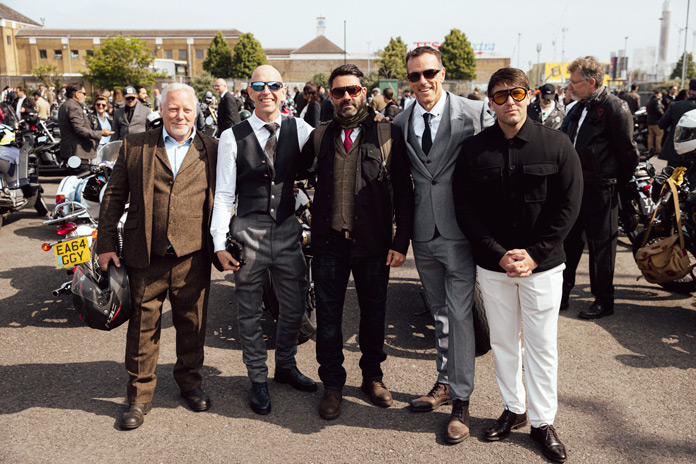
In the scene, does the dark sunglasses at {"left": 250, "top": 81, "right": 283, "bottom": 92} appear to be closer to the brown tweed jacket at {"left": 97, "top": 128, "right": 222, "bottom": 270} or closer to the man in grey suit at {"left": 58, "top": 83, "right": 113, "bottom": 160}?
the brown tweed jacket at {"left": 97, "top": 128, "right": 222, "bottom": 270}

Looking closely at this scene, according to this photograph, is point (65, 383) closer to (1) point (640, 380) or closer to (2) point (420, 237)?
(2) point (420, 237)

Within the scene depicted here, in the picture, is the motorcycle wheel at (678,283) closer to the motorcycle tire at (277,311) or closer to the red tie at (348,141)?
the motorcycle tire at (277,311)

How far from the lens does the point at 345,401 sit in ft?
12.1

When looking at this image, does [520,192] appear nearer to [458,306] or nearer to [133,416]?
[458,306]

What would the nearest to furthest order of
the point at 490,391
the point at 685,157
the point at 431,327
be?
the point at 490,391
the point at 431,327
the point at 685,157

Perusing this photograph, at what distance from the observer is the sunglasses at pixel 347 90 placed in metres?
3.32

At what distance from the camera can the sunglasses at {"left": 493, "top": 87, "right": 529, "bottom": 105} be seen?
9.80ft

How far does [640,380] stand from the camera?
3.92 meters

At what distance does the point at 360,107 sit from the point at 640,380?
8.62 feet

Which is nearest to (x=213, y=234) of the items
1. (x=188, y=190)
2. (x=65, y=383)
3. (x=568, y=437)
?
(x=188, y=190)

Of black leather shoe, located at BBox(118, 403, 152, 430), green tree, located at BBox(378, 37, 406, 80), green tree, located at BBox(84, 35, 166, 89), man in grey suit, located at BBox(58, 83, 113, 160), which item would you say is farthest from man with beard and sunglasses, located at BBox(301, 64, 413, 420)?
green tree, located at BBox(378, 37, 406, 80)

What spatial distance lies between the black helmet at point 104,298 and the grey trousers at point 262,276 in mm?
681

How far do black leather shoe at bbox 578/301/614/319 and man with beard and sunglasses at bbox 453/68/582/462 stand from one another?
2198 millimetres

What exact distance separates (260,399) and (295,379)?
36 cm
